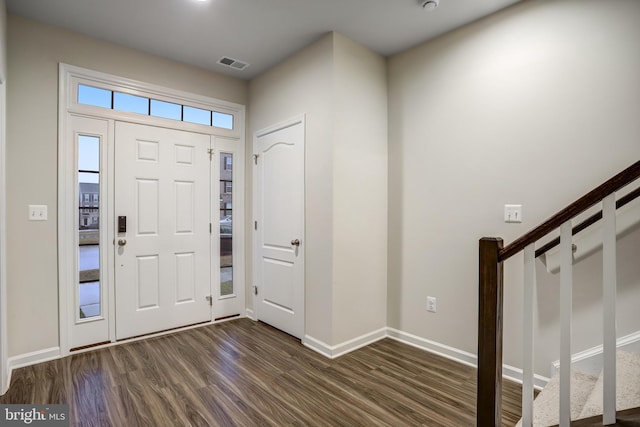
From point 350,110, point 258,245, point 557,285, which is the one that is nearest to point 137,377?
point 258,245

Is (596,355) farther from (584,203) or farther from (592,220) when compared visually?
(584,203)

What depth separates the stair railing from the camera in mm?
1133

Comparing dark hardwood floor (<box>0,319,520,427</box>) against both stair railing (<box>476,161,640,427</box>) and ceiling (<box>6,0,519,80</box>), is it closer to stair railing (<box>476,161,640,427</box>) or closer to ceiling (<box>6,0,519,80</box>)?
stair railing (<box>476,161,640,427</box>)

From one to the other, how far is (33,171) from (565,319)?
11.4 ft

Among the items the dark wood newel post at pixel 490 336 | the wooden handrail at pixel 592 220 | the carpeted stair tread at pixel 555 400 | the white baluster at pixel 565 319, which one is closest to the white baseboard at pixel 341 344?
the carpeted stair tread at pixel 555 400

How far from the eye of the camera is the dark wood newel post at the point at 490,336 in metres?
1.40

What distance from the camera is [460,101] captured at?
267 centimetres

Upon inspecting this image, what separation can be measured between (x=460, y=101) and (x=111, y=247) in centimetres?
322

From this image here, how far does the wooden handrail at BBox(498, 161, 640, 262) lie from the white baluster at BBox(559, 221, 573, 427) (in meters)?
0.04

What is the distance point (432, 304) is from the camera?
2.85m

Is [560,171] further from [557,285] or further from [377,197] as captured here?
[377,197]

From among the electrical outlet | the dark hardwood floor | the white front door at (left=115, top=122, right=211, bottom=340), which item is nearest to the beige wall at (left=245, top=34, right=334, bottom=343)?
the dark hardwood floor

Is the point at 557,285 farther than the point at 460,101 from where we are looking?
No
